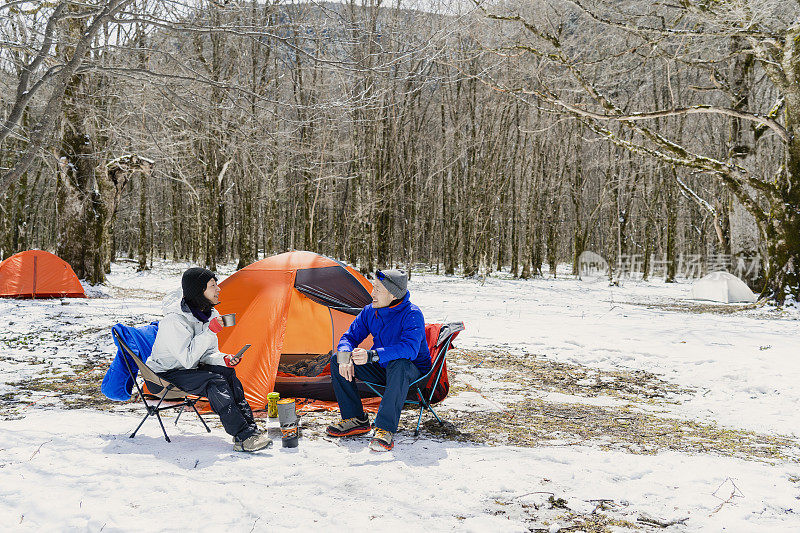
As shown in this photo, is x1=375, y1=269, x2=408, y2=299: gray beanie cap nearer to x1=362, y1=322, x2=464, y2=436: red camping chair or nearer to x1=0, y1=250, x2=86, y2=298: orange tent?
x1=362, y1=322, x2=464, y2=436: red camping chair

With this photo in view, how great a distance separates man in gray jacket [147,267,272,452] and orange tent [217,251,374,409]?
940mm

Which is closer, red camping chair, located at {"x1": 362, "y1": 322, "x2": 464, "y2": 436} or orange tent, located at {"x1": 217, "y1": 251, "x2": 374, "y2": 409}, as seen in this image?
red camping chair, located at {"x1": 362, "y1": 322, "x2": 464, "y2": 436}

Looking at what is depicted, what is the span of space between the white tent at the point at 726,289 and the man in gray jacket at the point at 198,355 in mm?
14773

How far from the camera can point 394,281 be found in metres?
3.99

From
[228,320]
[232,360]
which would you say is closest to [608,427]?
[232,360]

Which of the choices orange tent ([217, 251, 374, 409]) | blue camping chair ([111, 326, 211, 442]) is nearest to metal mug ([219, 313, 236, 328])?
blue camping chair ([111, 326, 211, 442])

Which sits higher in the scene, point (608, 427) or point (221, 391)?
point (221, 391)

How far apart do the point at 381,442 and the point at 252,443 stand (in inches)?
35.7

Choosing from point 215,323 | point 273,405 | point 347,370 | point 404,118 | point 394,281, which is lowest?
point 273,405

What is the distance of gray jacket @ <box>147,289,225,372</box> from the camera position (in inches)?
144

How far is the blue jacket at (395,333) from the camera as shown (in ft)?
12.8

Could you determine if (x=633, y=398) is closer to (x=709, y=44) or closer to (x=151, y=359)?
(x=151, y=359)

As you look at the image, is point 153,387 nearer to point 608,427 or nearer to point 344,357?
point 344,357

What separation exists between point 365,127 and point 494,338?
47.7 feet
